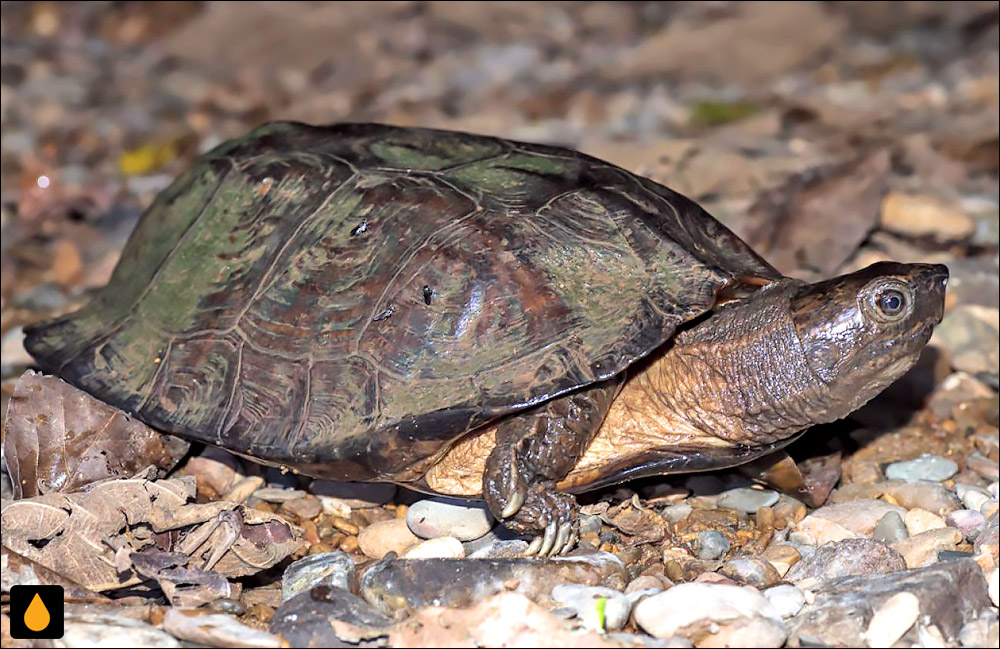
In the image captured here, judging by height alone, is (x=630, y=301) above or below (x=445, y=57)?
below

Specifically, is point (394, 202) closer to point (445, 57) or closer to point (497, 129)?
point (497, 129)

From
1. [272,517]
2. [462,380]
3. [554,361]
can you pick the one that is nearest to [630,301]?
[554,361]

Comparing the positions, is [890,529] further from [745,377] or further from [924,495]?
[745,377]

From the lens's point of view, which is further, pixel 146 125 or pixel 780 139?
pixel 146 125

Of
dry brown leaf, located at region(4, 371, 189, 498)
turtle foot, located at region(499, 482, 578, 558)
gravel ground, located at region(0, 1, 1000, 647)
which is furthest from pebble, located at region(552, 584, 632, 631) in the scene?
dry brown leaf, located at region(4, 371, 189, 498)

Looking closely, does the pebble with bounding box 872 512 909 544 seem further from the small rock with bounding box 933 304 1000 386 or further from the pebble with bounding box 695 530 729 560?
the small rock with bounding box 933 304 1000 386

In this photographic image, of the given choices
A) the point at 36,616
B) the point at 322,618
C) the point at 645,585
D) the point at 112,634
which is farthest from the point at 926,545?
the point at 36,616
